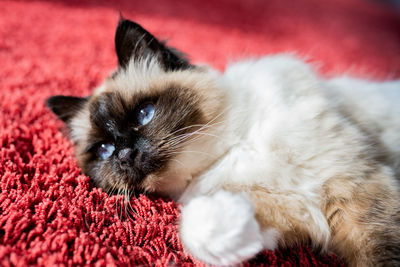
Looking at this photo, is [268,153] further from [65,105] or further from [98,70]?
Answer: [98,70]

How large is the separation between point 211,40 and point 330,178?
144 cm

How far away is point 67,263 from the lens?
1.85 feet

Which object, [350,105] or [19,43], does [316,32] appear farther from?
[19,43]

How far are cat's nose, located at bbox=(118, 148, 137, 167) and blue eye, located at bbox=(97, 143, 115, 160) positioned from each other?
13 cm

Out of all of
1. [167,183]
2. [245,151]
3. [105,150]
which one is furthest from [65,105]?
[245,151]

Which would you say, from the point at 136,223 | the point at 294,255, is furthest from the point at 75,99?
the point at 294,255

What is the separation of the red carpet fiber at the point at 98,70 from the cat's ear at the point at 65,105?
0.05 m

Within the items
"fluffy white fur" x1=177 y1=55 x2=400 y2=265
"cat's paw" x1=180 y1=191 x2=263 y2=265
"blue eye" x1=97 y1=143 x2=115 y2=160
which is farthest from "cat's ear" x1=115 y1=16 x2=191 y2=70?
"cat's paw" x1=180 y1=191 x2=263 y2=265

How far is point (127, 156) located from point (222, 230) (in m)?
0.32

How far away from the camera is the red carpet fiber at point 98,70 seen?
64 centimetres

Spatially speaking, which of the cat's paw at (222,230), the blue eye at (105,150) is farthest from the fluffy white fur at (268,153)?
the blue eye at (105,150)

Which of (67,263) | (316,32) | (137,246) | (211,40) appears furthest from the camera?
(316,32)

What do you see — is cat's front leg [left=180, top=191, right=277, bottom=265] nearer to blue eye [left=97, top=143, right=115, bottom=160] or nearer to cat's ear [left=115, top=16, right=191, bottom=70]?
blue eye [left=97, top=143, right=115, bottom=160]

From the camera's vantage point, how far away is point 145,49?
98 cm
